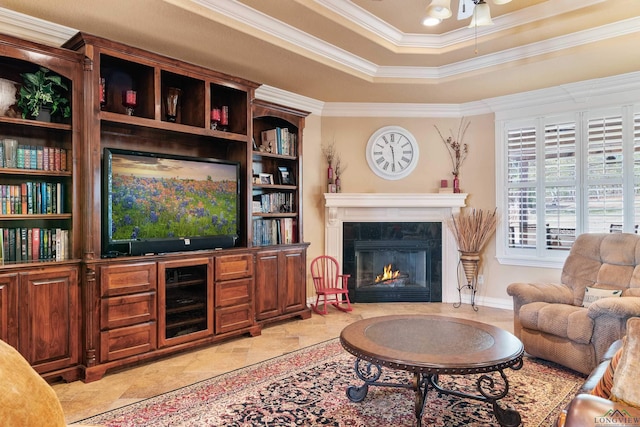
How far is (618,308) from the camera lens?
2646 millimetres

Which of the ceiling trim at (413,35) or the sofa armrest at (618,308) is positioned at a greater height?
the ceiling trim at (413,35)

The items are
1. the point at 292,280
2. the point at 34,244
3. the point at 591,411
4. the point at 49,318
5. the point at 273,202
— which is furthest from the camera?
the point at 273,202

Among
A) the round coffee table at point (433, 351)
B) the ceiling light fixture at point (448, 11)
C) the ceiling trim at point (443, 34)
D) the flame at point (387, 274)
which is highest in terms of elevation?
the ceiling trim at point (443, 34)

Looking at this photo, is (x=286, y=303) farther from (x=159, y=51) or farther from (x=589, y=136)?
(x=589, y=136)

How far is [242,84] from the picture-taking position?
3977mm

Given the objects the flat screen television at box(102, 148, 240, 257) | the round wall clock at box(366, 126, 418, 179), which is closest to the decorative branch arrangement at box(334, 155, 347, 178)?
the round wall clock at box(366, 126, 418, 179)

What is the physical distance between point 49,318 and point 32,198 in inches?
35.2

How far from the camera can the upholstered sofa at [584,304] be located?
9.02 feet

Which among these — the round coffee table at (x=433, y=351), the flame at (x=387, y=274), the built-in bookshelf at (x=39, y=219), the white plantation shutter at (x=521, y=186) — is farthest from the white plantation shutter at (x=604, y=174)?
the built-in bookshelf at (x=39, y=219)

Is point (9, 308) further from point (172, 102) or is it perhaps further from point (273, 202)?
point (273, 202)

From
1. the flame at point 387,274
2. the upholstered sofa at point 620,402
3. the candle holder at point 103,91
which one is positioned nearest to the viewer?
the upholstered sofa at point 620,402

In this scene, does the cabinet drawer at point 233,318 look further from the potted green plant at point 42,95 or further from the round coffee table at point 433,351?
the potted green plant at point 42,95

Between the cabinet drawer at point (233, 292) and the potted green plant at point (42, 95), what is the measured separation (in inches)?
75.6

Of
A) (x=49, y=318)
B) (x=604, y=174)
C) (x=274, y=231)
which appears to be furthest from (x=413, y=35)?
(x=49, y=318)
